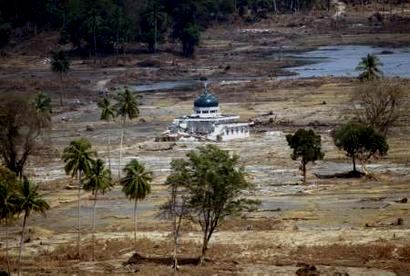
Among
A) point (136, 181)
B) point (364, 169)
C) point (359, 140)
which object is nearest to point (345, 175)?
point (364, 169)

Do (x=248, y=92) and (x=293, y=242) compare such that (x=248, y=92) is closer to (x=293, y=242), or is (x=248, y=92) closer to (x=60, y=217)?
(x=60, y=217)

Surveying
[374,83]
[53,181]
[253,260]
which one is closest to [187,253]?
[253,260]

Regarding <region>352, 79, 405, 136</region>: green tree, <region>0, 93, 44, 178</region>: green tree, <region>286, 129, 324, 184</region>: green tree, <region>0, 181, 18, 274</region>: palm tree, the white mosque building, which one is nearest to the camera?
<region>0, 181, 18, 274</region>: palm tree

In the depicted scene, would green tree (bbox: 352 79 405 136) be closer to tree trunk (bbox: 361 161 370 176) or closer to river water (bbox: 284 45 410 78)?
tree trunk (bbox: 361 161 370 176)

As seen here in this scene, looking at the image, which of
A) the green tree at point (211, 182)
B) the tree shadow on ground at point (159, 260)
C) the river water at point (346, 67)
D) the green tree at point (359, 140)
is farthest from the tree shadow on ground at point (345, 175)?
the river water at point (346, 67)

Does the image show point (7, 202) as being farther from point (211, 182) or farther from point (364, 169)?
point (364, 169)

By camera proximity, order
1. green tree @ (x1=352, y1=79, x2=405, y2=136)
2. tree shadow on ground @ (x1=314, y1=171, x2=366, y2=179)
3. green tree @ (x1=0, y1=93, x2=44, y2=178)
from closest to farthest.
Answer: green tree @ (x1=0, y1=93, x2=44, y2=178)
tree shadow on ground @ (x1=314, y1=171, x2=366, y2=179)
green tree @ (x1=352, y1=79, x2=405, y2=136)

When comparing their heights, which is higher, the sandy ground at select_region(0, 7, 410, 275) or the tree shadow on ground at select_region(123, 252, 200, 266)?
the tree shadow on ground at select_region(123, 252, 200, 266)

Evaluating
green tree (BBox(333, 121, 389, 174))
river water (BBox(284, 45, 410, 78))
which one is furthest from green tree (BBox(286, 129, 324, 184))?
river water (BBox(284, 45, 410, 78))

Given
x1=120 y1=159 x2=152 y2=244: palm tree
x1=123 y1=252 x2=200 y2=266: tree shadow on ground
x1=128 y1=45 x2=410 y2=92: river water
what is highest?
x1=120 y1=159 x2=152 y2=244: palm tree
